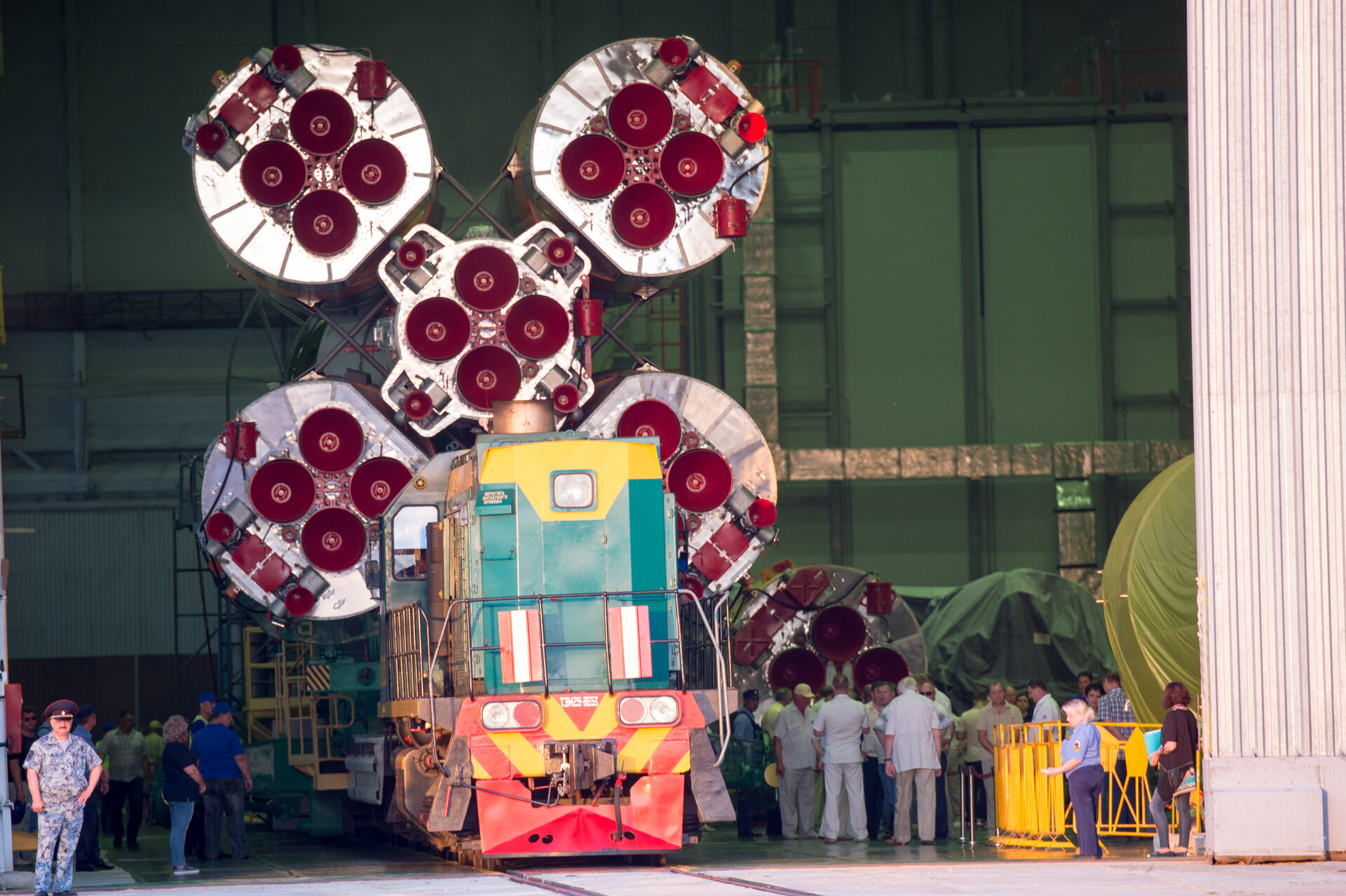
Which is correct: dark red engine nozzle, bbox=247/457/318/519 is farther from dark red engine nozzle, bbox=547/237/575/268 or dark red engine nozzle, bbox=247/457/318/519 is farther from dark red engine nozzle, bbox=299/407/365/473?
dark red engine nozzle, bbox=547/237/575/268

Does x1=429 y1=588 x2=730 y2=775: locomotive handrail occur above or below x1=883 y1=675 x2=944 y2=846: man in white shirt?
above

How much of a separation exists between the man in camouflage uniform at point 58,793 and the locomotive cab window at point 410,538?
3997 millimetres

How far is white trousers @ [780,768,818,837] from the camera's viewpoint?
1856 centimetres

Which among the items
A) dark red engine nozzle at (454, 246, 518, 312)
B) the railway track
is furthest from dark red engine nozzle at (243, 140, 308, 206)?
the railway track

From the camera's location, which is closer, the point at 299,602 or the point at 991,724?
the point at 299,602

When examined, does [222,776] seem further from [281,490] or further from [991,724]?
[991,724]

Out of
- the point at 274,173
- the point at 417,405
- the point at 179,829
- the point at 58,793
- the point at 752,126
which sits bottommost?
the point at 179,829

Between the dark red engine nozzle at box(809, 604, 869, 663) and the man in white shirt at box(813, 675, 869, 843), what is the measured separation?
3.74m

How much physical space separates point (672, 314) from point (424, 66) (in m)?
7.12

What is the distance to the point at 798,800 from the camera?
18656 millimetres

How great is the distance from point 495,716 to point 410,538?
288 cm

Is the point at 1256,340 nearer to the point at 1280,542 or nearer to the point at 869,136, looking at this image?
the point at 1280,542

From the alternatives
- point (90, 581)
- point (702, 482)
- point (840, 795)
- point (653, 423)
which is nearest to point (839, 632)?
point (840, 795)

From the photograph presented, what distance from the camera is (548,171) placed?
54.4 ft
